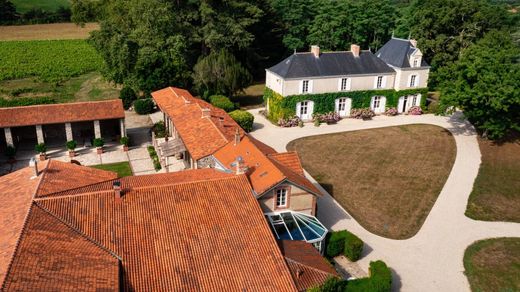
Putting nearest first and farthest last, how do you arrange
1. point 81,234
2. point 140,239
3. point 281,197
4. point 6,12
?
point 81,234
point 140,239
point 281,197
point 6,12

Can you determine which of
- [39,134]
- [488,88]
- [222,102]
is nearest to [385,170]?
[488,88]

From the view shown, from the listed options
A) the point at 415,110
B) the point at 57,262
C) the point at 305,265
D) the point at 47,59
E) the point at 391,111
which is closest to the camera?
the point at 57,262

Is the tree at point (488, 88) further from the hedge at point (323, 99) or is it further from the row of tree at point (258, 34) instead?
the hedge at point (323, 99)

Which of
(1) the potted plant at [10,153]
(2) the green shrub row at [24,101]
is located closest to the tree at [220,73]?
(2) the green shrub row at [24,101]

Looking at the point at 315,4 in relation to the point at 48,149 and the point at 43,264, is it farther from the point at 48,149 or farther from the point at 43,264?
the point at 43,264

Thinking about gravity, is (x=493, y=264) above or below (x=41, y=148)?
below

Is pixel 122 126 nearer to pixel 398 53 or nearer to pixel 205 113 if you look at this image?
pixel 205 113

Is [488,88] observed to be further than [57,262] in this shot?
Yes
